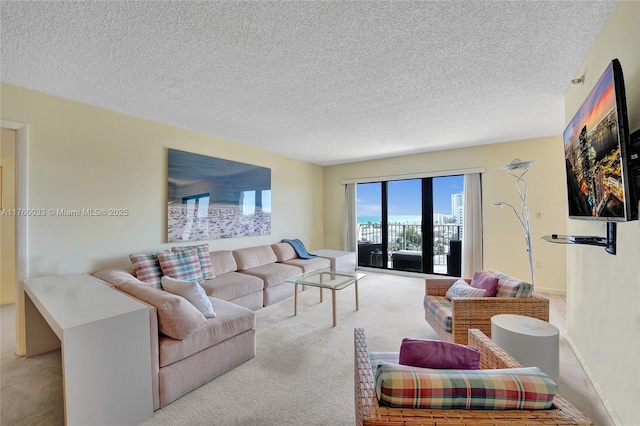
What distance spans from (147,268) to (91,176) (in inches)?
44.3

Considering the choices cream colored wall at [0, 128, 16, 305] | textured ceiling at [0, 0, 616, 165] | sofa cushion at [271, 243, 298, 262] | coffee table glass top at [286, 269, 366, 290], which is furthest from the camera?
sofa cushion at [271, 243, 298, 262]

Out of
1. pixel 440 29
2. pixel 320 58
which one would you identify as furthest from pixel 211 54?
pixel 440 29

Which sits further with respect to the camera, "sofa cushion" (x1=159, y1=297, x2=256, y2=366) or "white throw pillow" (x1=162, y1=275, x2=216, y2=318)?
"white throw pillow" (x1=162, y1=275, x2=216, y2=318)

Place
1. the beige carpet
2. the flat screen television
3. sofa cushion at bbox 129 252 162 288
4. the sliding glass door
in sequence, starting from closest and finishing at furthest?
the flat screen television < the beige carpet < sofa cushion at bbox 129 252 162 288 < the sliding glass door

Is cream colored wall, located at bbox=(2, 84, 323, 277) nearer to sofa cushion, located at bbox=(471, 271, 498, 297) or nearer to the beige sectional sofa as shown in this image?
the beige sectional sofa

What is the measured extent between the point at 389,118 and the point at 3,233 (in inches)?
223

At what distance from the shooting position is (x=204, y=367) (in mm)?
1951

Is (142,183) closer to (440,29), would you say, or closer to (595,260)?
(440,29)

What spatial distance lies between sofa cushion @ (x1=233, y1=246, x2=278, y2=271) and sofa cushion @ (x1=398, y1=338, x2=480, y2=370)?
10.8ft

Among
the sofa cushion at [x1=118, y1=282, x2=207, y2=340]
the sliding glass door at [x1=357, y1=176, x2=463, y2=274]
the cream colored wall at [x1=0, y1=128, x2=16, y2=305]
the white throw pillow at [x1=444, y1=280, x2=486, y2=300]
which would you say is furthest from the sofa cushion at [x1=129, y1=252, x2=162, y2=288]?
the sliding glass door at [x1=357, y1=176, x2=463, y2=274]

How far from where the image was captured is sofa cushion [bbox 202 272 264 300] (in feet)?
9.91

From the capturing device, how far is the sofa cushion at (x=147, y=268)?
283 centimetres

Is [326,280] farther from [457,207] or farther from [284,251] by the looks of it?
[457,207]

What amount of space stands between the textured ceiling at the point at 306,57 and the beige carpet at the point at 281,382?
241 cm
